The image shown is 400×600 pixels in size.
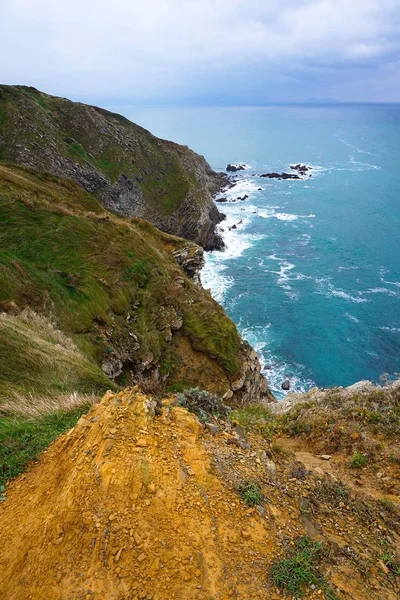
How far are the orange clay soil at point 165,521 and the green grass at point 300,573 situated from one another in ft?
0.33

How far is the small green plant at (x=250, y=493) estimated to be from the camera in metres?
7.14

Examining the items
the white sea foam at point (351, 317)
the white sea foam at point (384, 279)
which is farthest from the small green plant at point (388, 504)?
the white sea foam at point (384, 279)

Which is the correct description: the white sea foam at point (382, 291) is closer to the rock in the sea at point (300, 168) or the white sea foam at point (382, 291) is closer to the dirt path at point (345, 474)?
the dirt path at point (345, 474)

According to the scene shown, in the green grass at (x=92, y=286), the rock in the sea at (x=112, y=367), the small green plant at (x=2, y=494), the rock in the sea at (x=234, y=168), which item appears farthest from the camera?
the rock in the sea at (x=234, y=168)

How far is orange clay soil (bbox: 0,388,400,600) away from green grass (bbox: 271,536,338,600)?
10 cm

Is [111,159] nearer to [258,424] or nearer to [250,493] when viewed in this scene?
[258,424]

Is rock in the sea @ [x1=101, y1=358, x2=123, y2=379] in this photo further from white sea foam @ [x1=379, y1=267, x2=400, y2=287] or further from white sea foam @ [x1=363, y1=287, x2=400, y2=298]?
white sea foam @ [x1=379, y1=267, x2=400, y2=287]

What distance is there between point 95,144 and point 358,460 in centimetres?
8870

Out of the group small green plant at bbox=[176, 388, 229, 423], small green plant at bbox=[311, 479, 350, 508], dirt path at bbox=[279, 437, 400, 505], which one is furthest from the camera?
small green plant at bbox=[176, 388, 229, 423]

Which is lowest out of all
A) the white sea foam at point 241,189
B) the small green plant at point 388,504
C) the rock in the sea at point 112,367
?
the rock in the sea at point 112,367

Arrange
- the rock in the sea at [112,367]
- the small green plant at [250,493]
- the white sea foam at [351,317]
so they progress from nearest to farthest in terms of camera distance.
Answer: the small green plant at [250,493]
the rock in the sea at [112,367]
the white sea foam at [351,317]

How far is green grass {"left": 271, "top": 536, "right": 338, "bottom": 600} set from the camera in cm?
587

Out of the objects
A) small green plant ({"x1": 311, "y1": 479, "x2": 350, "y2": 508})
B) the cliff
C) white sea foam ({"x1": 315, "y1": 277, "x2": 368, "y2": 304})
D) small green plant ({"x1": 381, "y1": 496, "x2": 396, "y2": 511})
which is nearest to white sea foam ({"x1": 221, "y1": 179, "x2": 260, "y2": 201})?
white sea foam ({"x1": 315, "y1": 277, "x2": 368, "y2": 304})

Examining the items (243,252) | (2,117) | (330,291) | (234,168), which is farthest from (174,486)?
(234,168)
